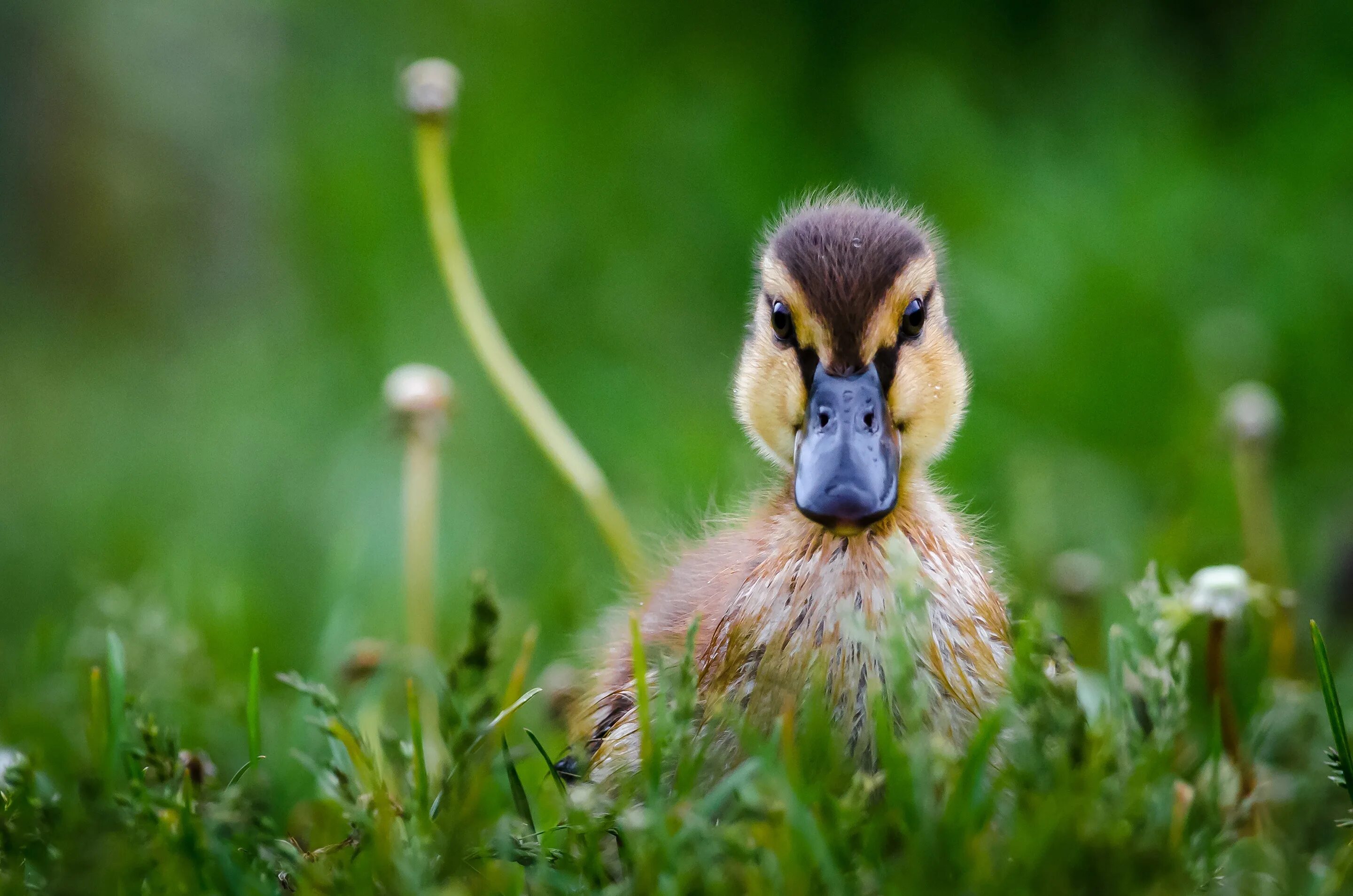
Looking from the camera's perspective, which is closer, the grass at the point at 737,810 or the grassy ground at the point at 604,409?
the grass at the point at 737,810

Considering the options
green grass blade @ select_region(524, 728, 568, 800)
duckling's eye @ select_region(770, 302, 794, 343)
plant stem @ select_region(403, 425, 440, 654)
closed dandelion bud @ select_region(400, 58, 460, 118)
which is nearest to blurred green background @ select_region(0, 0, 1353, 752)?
plant stem @ select_region(403, 425, 440, 654)

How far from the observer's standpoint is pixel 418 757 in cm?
169

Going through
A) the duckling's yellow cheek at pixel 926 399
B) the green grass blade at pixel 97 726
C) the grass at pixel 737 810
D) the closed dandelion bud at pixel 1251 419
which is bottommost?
the grass at pixel 737 810

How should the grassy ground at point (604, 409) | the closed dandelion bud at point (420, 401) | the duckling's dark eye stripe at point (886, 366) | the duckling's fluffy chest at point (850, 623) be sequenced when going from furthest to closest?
the closed dandelion bud at point (420, 401) < the duckling's dark eye stripe at point (886, 366) < the duckling's fluffy chest at point (850, 623) < the grassy ground at point (604, 409)

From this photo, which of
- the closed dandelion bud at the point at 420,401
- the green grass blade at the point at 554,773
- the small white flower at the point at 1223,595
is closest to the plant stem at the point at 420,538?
the closed dandelion bud at the point at 420,401

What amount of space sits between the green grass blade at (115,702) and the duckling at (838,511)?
1.95 feet

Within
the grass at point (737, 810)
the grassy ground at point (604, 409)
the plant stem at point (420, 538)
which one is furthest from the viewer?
the plant stem at point (420, 538)

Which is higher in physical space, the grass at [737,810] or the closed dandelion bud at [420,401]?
the closed dandelion bud at [420,401]

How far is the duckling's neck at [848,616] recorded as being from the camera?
176cm

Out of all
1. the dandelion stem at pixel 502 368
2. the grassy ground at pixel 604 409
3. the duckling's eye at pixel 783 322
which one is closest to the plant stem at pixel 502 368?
the dandelion stem at pixel 502 368

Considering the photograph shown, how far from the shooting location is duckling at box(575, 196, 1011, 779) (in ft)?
5.84

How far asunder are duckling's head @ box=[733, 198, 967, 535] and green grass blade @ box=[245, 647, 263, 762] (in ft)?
2.32

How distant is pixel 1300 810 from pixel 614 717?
37.6 inches

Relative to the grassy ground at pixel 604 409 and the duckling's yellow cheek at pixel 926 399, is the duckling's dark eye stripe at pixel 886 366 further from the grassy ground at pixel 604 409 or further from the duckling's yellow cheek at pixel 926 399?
the grassy ground at pixel 604 409
